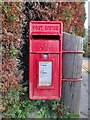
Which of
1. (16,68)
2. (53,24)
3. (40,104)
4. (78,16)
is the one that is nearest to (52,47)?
(53,24)

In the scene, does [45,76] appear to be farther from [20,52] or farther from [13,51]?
[13,51]

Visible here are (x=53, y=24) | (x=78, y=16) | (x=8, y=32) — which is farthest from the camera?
(x=78, y=16)

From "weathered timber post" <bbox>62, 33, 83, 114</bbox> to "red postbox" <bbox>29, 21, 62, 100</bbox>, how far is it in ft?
0.64

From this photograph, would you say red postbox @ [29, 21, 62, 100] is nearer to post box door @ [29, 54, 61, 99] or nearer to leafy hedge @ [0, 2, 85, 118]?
post box door @ [29, 54, 61, 99]

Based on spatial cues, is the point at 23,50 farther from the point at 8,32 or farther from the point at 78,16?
the point at 78,16

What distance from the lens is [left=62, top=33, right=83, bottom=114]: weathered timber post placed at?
416 cm

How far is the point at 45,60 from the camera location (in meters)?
4.00

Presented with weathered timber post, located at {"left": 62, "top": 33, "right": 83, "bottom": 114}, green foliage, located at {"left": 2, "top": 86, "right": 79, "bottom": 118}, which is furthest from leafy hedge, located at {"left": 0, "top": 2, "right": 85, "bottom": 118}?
weathered timber post, located at {"left": 62, "top": 33, "right": 83, "bottom": 114}

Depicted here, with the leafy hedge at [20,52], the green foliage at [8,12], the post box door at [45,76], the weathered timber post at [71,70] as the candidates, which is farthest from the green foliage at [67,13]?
the green foliage at [8,12]

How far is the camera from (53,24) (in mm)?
3934

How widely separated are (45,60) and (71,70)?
1.46 ft

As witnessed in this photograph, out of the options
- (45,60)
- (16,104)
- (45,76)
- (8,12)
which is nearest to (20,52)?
(45,60)

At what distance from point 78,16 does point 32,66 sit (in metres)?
1.42

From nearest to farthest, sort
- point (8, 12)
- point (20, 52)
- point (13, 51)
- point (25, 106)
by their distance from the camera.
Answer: point (8, 12)
point (13, 51)
point (20, 52)
point (25, 106)
